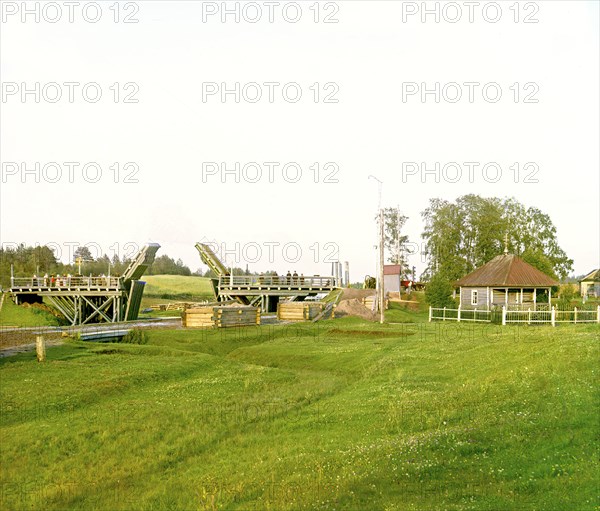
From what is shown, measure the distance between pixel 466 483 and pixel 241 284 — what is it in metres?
47.9

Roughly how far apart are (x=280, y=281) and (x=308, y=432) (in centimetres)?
4211

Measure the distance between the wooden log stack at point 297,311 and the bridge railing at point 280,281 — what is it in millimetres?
8944

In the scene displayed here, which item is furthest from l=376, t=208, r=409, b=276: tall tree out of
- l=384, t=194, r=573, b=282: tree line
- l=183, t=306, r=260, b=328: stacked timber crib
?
l=183, t=306, r=260, b=328: stacked timber crib

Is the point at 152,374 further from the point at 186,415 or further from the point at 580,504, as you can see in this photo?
the point at 580,504

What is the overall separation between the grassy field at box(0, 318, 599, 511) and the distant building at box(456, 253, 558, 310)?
29.8m

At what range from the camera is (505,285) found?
54.1 m

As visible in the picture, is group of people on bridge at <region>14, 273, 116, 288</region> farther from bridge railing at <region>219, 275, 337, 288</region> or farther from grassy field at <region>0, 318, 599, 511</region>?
grassy field at <region>0, 318, 599, 511</region>

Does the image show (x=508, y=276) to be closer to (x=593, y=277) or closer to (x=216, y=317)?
(x=216, y=317)

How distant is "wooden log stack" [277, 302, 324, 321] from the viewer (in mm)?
47844

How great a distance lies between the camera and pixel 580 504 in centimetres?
1049

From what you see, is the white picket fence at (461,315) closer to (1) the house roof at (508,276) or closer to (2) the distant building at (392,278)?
(1) the house roof at (508,276)

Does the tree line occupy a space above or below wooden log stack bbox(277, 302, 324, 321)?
above

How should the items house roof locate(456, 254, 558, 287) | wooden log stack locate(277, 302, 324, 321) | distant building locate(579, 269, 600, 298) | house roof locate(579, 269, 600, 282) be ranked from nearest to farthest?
wooden log stack locate(277, 302, 324, 321) → house roof locate(456, 254, 558, 287) → distant building locate(579, 269, 600, 298) → house roof locate(579, 269, 600, 282)

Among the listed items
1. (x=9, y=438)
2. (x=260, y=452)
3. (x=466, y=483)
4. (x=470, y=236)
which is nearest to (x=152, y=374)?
(x=9, y=438)
